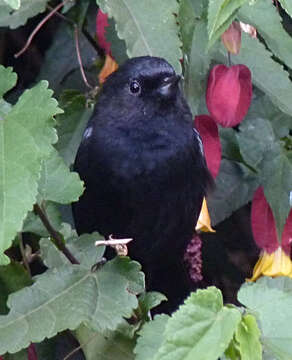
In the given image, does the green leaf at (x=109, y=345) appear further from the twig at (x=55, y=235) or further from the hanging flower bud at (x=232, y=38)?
the hanging flower bud at (x=232, y=38)

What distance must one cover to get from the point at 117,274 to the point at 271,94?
55 cm

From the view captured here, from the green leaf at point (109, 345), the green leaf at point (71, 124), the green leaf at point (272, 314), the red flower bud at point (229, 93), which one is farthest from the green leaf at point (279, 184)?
the green leaf at point (272, 314)

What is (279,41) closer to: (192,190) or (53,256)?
(192,190)

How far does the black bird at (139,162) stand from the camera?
204 cm

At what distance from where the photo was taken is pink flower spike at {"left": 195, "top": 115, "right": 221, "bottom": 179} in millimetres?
1973

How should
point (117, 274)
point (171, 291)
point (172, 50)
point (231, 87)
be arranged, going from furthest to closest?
point (171, 291) → point (231, 87) → point (172, 50) → point (117, 274)

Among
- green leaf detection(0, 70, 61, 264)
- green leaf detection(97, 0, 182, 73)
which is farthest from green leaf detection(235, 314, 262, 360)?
green leaf detection(97, 0, 182, 73)

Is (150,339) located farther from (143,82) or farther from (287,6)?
(143,82)

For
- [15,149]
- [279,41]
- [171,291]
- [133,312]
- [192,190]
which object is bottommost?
[171,291]

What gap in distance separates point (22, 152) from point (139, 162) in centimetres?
73

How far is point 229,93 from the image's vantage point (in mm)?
1899

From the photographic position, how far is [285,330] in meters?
1.28

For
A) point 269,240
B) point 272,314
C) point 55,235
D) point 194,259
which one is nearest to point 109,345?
point 55,235

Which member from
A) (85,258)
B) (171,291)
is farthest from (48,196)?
(171,291)
